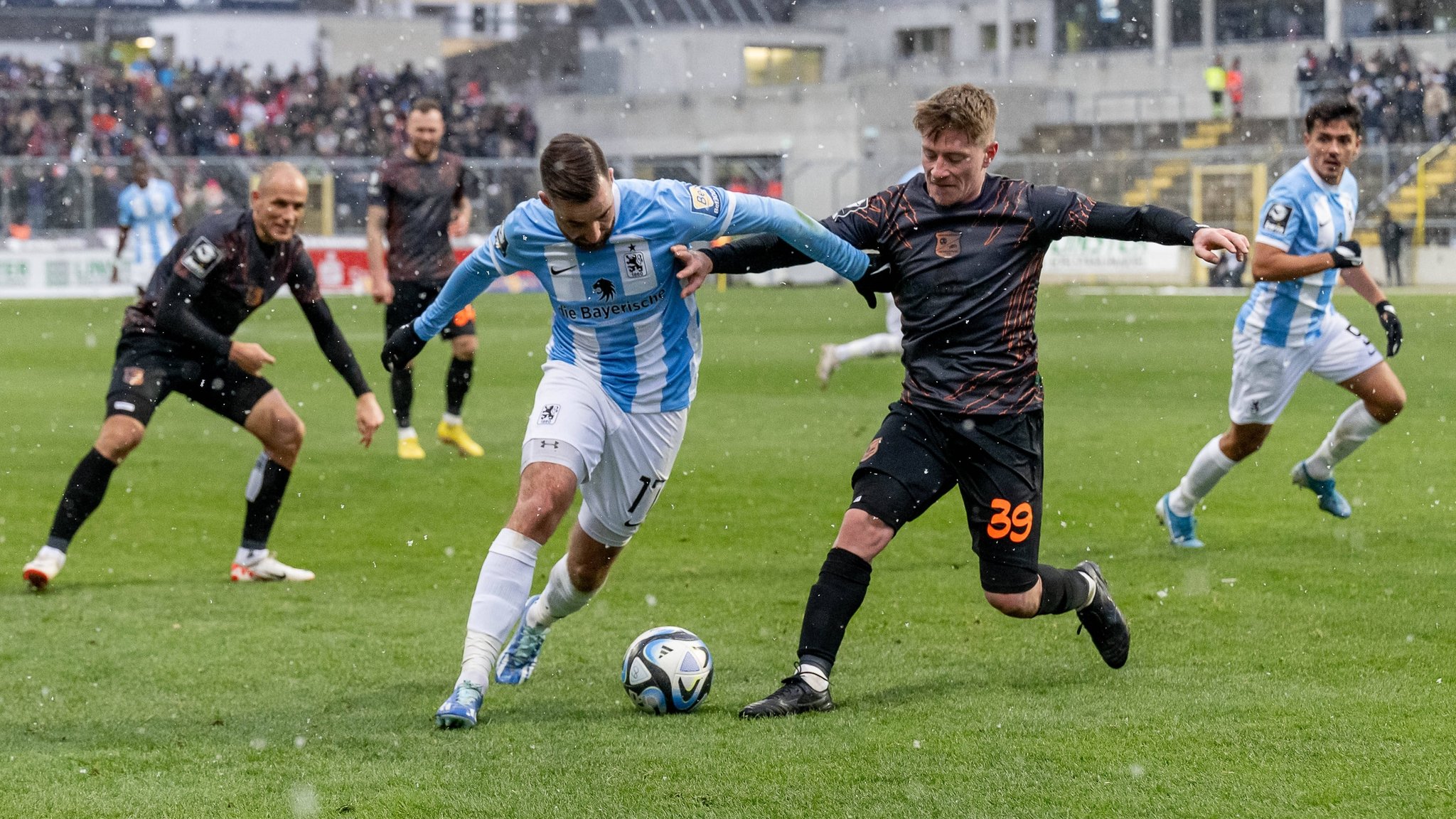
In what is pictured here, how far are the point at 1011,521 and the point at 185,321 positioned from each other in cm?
379

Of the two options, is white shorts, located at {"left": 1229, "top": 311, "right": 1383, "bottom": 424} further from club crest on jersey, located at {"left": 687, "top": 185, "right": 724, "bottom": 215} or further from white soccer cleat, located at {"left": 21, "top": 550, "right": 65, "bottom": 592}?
white soccer cleat, located at {"left": 21, "top": 550, "right": 65, "bottom": 592}

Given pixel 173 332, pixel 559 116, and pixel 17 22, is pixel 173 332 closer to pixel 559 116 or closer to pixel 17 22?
pixel 559 116

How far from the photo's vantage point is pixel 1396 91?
112ft

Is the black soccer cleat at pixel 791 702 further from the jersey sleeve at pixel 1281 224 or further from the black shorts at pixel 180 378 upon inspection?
the jersey sleeve at pixel 1281 224

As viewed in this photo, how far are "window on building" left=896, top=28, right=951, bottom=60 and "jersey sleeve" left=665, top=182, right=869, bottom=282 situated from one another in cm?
4371

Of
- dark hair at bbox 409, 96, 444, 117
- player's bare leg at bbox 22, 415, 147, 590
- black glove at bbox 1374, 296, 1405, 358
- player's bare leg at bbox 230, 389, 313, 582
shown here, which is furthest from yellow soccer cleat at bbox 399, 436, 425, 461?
black glove at bbox 1374, 296, 1405, 358

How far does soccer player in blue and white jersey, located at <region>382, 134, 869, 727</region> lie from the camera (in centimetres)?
500

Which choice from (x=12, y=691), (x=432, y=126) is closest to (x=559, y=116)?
(x=432, y=126)

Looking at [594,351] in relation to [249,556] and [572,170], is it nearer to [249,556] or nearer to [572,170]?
[572,170]

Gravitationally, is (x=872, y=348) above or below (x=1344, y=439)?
above

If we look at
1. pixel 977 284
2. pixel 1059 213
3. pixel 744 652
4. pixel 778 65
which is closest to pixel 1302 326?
pixel 1059 213

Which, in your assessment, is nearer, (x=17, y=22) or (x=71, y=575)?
(x=71, y=575)

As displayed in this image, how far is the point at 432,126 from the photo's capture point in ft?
37.3

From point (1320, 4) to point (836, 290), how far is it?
16.9 meters
